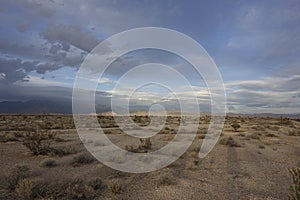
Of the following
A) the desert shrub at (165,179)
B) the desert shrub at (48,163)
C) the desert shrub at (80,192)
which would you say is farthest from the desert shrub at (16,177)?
the desert shrub at (165,179)

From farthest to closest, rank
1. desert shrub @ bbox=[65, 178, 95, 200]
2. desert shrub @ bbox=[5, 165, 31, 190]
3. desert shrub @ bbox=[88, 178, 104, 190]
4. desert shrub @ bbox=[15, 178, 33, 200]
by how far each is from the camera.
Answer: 1. desert shrub @ bbox=[88, 178, 104, 190]
2. desert shrub @ bbox=[5, 165, 31, 190]
3. desert shrub @ bbox=[65, 178, 95, 200]
4. desert shrub @ bbox=[15, 178, 33, 200]

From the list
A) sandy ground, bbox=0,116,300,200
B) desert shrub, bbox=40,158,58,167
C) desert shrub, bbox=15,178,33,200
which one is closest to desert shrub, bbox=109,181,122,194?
sandy ground, bbox=0,116,300,200

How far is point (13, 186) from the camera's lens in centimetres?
779

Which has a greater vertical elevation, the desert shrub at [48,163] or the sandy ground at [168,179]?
the desert shrub at [48,163]

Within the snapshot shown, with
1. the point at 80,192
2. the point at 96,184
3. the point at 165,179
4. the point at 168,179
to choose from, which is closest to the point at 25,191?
the point at 80,192

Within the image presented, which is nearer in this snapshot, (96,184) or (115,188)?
(115,188)

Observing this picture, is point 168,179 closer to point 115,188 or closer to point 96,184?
point 115,188

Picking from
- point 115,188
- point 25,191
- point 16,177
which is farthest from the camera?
point 16,177

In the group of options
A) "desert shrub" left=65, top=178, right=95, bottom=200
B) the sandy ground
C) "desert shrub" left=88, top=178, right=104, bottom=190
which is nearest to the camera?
"desert shrub" left=65, top=178, right=95, bottom=200

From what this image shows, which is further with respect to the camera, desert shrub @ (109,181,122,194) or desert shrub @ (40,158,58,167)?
desert shrub @ (40,158,58,167)

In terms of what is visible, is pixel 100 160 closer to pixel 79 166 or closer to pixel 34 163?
pixel 79 166

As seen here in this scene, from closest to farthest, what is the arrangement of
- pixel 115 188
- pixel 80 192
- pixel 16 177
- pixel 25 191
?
pixel 25 191
pixel 80 192
pixel 115 188
pixel 16 177

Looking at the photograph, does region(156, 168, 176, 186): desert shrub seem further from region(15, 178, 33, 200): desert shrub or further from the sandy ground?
region(15, 178, 33, 200): desert shrub

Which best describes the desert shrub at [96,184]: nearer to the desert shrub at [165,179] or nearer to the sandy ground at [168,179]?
the sandy ground at [168,179]
